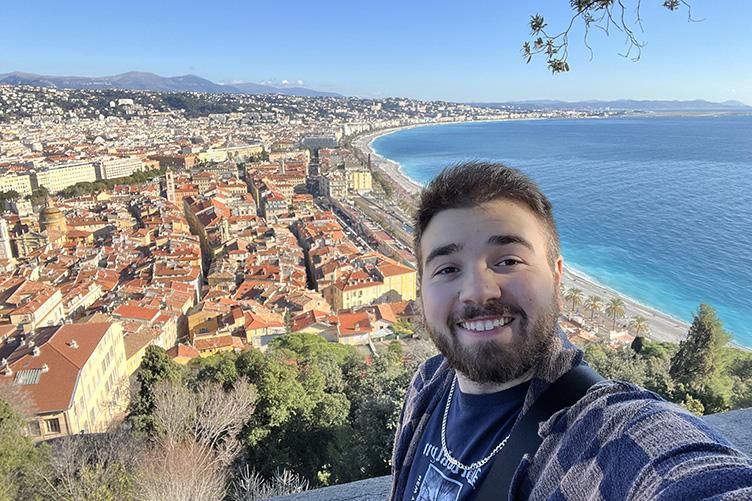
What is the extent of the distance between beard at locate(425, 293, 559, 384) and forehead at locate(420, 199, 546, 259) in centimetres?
11

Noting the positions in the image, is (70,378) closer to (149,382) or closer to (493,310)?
(149,382)

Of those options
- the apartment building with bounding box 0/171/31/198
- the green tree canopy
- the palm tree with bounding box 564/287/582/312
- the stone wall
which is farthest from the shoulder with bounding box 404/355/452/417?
the apartment building with bounding box 0/171/31/198

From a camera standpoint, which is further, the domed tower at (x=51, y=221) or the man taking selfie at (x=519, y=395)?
the domed tower at (x=51, y=221)

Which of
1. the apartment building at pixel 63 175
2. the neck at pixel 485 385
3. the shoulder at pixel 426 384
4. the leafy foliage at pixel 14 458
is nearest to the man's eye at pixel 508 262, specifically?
the neck at pixel 485 385

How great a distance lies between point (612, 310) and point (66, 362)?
1626 cm

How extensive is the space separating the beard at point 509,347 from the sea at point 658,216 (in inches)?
15.4

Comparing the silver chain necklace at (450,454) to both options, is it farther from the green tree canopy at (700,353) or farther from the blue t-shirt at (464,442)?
the green tree canopy at (700,353)

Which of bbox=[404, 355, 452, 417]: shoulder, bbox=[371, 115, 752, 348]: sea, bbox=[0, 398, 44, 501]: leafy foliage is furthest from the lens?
bbox=[371, 115, 752, 348]: sea

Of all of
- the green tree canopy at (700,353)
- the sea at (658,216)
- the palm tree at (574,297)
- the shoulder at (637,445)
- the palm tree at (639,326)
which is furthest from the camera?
the sea at (658,216)

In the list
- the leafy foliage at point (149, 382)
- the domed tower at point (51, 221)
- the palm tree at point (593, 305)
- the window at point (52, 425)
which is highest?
the leafy foliage at point (149, 382)

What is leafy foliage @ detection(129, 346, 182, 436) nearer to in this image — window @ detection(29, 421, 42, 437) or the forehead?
window @ detection(29, 421, 42, 437)

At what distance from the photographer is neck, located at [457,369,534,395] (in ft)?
2.61

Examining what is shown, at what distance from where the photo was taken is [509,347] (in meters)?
0.78

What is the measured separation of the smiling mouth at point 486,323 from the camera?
0.79 metres
